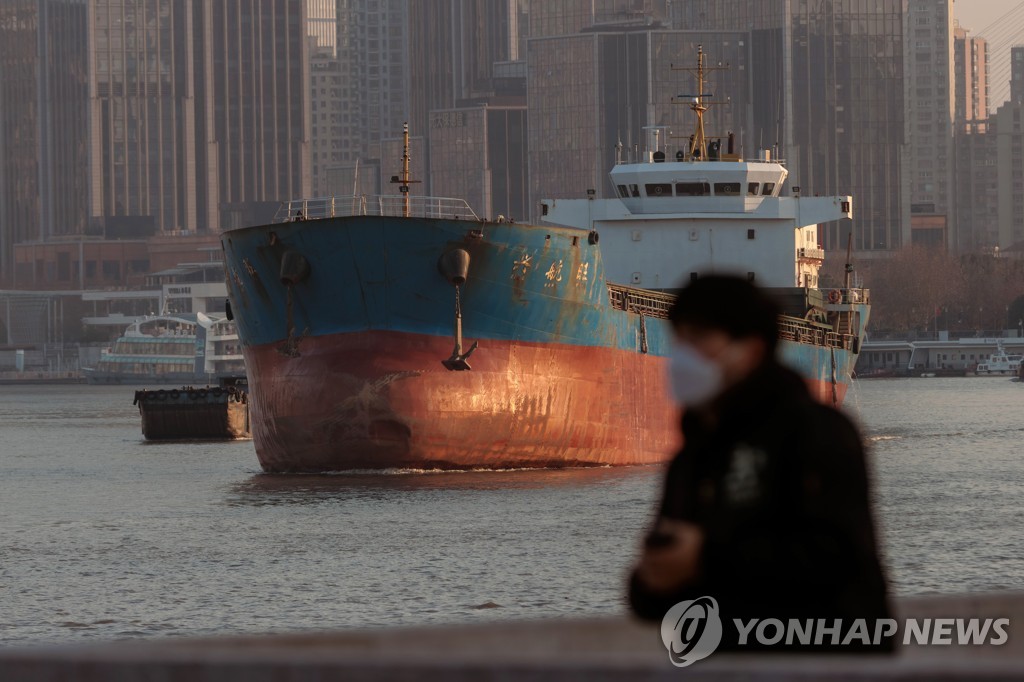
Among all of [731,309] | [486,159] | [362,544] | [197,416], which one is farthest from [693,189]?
[486,159]

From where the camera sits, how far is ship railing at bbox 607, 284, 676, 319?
29.9 metres

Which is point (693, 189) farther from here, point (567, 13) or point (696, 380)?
point (567, 13)

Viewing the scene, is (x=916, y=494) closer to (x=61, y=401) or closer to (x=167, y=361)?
(x=61, y=401)

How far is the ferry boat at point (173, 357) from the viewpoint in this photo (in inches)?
5615

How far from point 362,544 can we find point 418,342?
5.96m

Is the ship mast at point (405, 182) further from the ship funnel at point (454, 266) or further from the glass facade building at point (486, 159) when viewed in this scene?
the glass facade building at point (486, 159)

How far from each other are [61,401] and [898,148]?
8768 centimetres

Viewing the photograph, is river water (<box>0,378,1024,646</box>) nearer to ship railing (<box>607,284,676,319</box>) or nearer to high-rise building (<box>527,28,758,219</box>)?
ship railing (<box>607,284,676,319</box>)

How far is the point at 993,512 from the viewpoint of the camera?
78.8ft

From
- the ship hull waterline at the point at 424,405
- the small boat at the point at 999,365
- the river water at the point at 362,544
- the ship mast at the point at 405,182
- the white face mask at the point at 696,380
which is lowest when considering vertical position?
the small boat at the point at 999,365

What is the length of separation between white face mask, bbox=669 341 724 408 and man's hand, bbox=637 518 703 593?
29 cm

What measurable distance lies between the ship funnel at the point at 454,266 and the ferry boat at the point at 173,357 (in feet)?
384

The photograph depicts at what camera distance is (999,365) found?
126 meters

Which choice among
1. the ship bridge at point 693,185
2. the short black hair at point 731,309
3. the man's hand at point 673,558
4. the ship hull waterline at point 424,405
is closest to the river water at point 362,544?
the ship hull waterline at point 424,405
